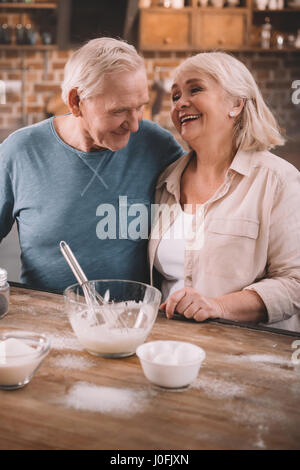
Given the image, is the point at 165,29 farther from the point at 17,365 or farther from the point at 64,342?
the point at 17,365

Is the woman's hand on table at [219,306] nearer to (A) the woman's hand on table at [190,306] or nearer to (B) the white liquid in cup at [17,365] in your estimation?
(A) the woman's hand on table at [190,306]

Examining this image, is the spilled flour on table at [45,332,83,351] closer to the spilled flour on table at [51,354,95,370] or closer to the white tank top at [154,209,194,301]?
the spilled flour on table at [51,354,95,370]

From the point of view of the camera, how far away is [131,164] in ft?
6.11

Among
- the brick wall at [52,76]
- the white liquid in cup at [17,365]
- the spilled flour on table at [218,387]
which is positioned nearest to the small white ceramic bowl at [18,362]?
the white liquid in cup at [17,365]

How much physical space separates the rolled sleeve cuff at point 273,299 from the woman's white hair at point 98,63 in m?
0.76

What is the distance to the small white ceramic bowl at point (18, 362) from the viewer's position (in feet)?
3.08

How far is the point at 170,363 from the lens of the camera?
0.97m

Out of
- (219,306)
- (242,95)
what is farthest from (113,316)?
(242,95)

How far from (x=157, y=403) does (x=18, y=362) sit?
0.81ft

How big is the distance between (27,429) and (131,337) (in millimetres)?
303

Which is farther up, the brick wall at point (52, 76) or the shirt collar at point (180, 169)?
the brick wall at point (52, 76)

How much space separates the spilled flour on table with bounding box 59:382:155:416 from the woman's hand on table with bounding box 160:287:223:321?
38cm

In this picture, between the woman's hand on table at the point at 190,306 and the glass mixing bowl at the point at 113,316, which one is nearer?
the glass mixing bowl at the point at 113,316
